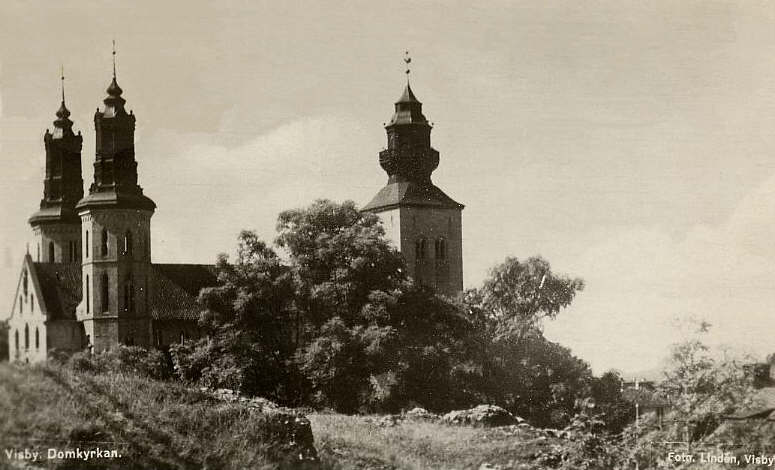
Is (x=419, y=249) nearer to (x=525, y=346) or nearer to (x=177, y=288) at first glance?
(x=177, y=288)

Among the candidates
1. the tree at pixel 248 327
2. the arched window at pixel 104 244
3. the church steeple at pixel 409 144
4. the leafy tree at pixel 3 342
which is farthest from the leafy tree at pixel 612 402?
the leafy tree at pixel 3 342

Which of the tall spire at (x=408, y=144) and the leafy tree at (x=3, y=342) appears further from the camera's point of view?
the tall spire at (x=408, y=144)

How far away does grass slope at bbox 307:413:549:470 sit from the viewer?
23.7m

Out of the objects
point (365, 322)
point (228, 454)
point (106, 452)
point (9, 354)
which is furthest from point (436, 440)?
point (365, 322)

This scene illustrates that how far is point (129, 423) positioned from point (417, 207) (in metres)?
42.7

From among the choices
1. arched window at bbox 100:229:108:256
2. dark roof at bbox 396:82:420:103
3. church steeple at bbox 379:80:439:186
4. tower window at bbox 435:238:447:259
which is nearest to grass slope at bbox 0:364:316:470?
arched window at bbox 100:229:108:256

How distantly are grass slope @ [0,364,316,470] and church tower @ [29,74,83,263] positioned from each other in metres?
30.2

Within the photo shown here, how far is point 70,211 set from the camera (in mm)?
54500

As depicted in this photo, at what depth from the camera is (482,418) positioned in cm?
3053

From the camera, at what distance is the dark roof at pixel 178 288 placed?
185 ft

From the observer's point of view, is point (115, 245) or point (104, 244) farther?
point (104, 244)

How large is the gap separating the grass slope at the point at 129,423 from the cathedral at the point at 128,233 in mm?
7774

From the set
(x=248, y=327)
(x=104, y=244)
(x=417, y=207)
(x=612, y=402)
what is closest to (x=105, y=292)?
(x=104, y=244)

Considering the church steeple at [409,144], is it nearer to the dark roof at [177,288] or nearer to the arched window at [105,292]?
the dark roof at [177,288]
